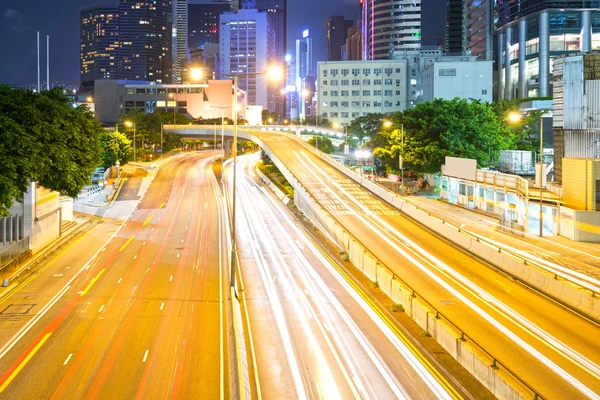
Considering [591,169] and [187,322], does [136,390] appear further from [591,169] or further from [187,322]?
[591,169]

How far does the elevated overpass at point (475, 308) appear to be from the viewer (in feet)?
62.6

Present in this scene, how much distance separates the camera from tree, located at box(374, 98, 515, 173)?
2771 inches

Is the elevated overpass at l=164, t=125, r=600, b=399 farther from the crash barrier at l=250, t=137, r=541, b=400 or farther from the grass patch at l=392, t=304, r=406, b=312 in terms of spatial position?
the grass patch at l=392, t=304, r=406, b=312

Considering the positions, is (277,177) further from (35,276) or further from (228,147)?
(35,276)

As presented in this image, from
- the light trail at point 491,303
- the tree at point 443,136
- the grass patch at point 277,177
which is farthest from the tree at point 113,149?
the light trail at point 491,303

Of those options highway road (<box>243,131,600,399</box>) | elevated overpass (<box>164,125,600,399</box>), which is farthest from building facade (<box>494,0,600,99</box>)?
highway road (<box>243,131,600,399</box>)

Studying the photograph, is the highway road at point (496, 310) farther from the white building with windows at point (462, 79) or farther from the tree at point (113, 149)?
the white building with windows at point (462, 79)

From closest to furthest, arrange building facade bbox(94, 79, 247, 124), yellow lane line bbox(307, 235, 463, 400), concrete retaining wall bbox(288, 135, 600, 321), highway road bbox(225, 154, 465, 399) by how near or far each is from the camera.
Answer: yellow lane line bbox(307, 235, 463, 400)
highway road bbox(225, 154, 465, 399)
concrete retaining wall bbox(288, 135, 600, 321)
building facade bbox(94, 79, 247, 124)

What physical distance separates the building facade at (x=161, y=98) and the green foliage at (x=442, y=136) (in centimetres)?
11486

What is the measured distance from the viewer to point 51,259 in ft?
A: 131

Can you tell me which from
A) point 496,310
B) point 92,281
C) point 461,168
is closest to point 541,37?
point 461,168

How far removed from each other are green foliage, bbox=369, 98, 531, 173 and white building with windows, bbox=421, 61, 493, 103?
54286 mm

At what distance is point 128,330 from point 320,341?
857 cm

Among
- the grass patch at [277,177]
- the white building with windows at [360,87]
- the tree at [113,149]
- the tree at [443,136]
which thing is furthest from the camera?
the white building with windows at [360,87]
